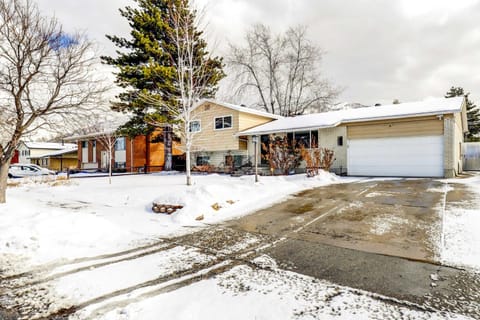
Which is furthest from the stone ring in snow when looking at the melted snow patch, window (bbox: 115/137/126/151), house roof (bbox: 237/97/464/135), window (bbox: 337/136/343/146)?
window (bbox: 115/137/126/151)

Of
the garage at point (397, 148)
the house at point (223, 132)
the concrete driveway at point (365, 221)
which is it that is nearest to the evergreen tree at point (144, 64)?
the house at point (223, 132)

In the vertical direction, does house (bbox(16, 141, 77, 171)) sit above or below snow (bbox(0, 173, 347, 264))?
above

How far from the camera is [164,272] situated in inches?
141

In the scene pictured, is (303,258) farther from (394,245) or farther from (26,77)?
(26,77)

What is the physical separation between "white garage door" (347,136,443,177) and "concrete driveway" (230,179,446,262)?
4.91 metres

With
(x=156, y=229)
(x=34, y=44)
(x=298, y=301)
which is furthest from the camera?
(x=34, y=44)

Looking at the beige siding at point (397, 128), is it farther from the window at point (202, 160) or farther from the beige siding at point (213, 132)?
the window at point (202, 160)

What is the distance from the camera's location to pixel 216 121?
68.6ft

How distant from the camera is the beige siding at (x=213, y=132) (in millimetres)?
19750

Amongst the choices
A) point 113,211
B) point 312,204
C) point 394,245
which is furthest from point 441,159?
point 113,211

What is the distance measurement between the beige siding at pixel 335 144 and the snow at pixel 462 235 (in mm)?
9191

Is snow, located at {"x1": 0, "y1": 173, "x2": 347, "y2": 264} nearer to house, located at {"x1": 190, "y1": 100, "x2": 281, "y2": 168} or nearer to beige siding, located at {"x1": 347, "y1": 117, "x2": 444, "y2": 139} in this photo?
beige siding, located at {"x1": 347, "y1": 117, "x2": 444, "y2": 139}

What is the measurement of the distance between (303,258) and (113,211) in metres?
5.75

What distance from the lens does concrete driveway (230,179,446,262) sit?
4.46 m
